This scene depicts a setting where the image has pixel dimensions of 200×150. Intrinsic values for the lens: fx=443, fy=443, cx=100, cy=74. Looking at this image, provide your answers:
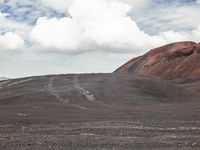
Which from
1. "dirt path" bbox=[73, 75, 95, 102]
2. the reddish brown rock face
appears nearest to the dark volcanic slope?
"dirt path" bbox=[73, 75, 95, 102]

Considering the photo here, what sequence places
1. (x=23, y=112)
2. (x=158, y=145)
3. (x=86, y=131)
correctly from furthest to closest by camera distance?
(x=23, y=112) → (x=86, y=131) → (x=158, y=145)

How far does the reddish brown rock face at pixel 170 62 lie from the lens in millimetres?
96562

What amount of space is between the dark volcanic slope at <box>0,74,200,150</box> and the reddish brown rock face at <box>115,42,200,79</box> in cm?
3619

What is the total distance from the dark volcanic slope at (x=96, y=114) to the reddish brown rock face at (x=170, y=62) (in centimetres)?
3619

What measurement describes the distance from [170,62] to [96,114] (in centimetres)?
7079

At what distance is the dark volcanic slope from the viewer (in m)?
18.2

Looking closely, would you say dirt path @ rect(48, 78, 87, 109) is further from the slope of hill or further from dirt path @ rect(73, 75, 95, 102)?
the slope of hill

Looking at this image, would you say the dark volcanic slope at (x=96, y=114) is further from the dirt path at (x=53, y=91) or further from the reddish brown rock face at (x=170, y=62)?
the reddish brown rock face at (x=170, y=62)

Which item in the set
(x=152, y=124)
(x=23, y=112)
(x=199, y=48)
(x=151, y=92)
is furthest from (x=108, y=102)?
(x=199, y=48)

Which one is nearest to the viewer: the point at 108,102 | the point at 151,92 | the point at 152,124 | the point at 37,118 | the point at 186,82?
the point at 152,124

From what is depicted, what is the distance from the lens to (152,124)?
2614cm

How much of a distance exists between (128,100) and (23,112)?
15.7 m

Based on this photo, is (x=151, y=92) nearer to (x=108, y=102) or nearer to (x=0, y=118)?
(x=108, y=102)

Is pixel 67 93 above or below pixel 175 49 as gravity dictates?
below
